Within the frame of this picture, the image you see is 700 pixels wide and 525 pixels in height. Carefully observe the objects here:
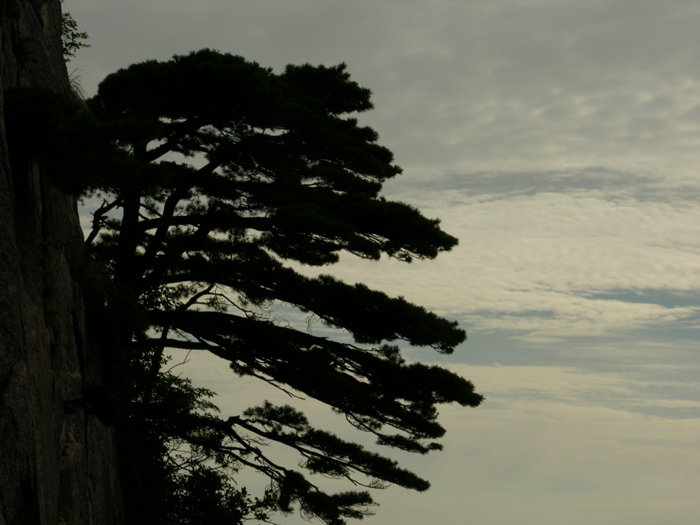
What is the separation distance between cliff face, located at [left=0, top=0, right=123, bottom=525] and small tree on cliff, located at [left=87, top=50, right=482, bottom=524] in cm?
168

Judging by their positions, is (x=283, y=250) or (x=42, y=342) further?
(x=283, y=250)

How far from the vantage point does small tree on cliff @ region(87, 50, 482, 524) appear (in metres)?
12.6

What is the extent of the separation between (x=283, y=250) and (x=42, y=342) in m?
5.72

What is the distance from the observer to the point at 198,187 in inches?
559

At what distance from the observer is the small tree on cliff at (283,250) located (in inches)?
497

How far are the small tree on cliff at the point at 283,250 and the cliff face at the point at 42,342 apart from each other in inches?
66.1

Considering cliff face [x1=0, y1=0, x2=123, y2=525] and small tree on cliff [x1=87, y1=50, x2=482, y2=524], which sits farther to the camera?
small tree on cliff [x1=87, y1=50, x2=482, y2=524]

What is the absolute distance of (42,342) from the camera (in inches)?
344

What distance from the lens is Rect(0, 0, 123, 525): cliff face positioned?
6.79m

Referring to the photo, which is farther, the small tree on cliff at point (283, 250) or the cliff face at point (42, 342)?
the small tree on cliff at point (283, 250)

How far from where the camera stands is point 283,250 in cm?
1387

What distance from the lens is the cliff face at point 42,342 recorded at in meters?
6.79

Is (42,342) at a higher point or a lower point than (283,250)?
lower

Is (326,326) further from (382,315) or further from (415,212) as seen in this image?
(415,212)
